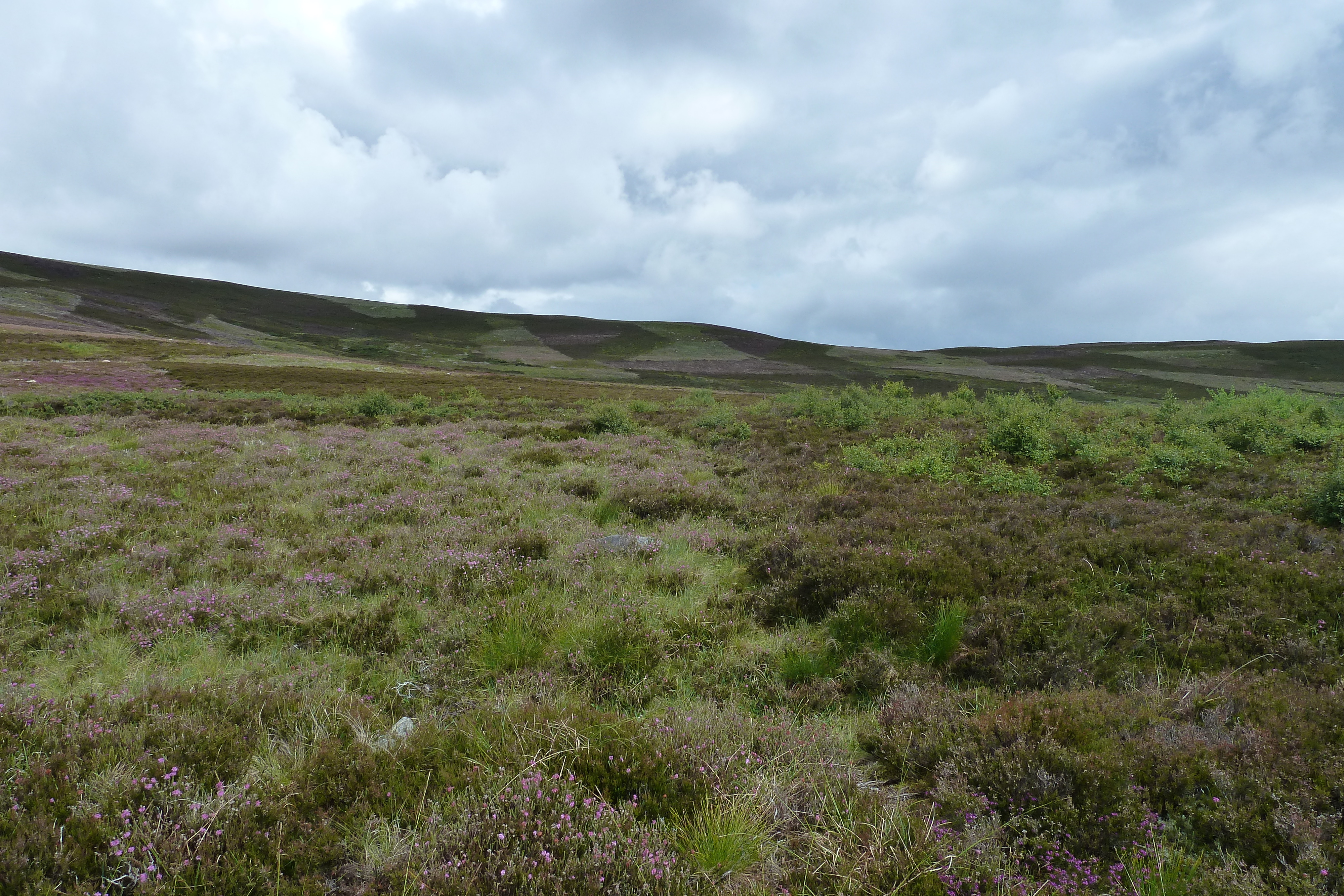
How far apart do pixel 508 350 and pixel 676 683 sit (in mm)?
→ 117818

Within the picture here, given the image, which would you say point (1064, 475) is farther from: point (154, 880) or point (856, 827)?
point (154, 880)

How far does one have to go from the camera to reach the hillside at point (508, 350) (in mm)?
68625

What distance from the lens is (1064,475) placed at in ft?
38.3

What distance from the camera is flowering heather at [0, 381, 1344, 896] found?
285 centimetres

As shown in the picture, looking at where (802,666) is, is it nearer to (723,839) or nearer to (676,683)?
(676,683)

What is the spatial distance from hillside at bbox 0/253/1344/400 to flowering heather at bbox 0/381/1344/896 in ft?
124

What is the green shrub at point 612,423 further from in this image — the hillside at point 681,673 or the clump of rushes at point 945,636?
the clump of rushes at point 945,636

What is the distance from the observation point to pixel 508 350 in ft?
380

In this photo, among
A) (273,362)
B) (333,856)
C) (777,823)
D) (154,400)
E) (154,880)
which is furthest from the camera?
(273,362)

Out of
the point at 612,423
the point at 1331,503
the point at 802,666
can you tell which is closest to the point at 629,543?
the point at 802,666

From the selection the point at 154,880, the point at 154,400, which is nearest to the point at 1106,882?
the point at 154,880

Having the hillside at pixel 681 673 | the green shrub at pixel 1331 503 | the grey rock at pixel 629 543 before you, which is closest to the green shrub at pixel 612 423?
the hillside at pixel 681 673

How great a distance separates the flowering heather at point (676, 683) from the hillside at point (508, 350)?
37653mm

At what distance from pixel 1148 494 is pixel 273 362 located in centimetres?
7743
